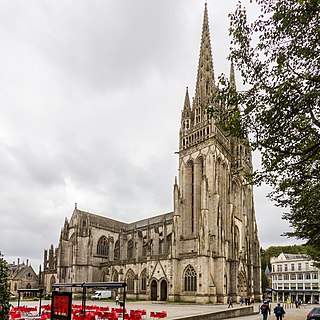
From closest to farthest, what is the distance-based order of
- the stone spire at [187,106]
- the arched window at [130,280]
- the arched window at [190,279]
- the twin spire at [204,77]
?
the arched window at [190,279]
the arched window at [130,280]
the twin spire at [204,77]
the stone spire at [187,106]

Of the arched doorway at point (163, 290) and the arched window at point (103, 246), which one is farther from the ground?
the arched window at point (103, 246)

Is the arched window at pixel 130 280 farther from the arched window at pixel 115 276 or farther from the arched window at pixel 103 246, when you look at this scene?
the arched window at pixel 103 246

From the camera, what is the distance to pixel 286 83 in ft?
33.4

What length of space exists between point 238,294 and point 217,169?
57.3 ft

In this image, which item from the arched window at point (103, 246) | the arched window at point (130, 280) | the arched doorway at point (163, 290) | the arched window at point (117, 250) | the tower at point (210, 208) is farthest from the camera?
the arched window at point (103, 246)

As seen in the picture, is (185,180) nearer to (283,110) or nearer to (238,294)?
(238,294)

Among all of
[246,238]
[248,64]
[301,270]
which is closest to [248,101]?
[248,64]

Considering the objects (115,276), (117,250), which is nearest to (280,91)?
(115,276)

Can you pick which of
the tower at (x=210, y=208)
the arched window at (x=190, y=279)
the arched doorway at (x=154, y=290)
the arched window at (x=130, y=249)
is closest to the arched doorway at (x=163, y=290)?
the arched doorway at (x=154, y=290)

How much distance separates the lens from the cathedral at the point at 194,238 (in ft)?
151

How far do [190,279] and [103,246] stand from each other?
88.9 feet

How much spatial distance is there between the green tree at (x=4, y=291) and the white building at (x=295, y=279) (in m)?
71.8

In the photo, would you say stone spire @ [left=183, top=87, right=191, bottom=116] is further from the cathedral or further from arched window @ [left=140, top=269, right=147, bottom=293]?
arched window @ [left=140, top=269, right=147, bottom=293]

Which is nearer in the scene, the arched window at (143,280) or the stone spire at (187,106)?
the arched window at (143,280)
